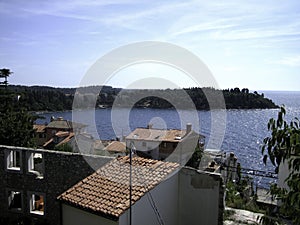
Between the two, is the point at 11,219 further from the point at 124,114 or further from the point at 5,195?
the point at 124,114

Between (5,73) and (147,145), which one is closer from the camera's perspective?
(147,145)

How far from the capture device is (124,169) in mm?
8523

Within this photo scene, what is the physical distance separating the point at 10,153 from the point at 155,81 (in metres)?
6.29

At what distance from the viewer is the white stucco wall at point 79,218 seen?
6980mm

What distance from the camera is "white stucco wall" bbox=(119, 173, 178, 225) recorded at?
6.97 m

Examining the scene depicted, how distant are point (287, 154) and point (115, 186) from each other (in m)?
5.98

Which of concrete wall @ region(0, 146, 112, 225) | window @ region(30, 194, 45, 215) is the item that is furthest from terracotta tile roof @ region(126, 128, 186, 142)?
concrete wall @ region(0, 146, 112, 225)

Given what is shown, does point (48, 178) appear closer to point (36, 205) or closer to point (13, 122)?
point (36, 205)

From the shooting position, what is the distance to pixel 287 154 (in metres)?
2.37

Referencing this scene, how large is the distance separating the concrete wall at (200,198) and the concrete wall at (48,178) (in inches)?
100

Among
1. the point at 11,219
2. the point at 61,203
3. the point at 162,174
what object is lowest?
the point at 11,219

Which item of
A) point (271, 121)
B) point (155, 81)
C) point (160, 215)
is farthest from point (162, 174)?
point (271, 121)

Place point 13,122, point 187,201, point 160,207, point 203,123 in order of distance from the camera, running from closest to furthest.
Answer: point 160,207 < point 187,201 < point 203,123 < point 13,122

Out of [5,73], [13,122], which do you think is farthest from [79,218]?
[5,73]
